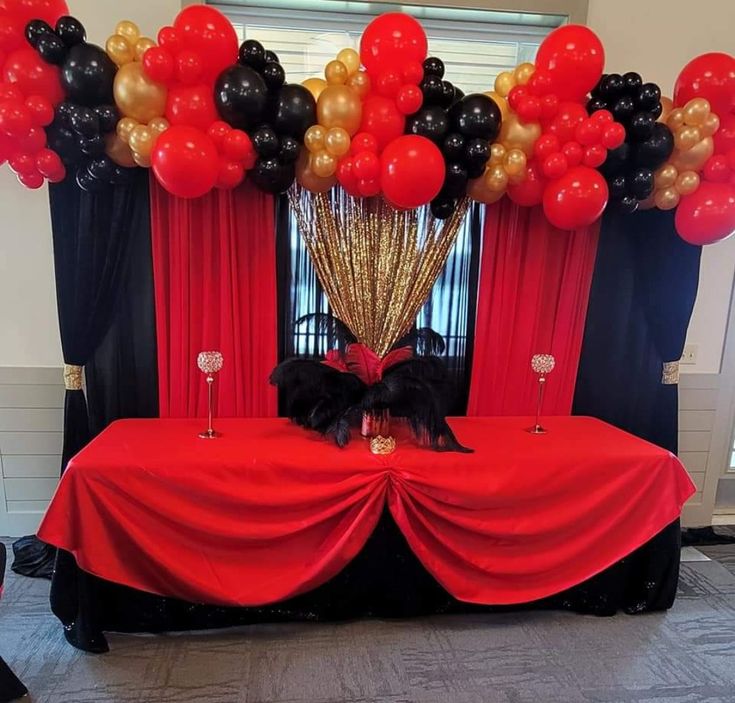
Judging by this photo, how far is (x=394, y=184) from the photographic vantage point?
1767 mm

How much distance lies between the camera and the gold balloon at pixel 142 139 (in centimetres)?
173

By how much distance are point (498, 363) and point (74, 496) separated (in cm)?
175

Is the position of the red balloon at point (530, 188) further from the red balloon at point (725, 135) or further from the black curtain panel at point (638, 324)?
the red balloon at point (725, 135)

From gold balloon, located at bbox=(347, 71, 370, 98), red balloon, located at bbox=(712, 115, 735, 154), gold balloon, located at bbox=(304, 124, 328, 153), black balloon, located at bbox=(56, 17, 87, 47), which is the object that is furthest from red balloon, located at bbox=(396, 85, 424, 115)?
red balloon, located at bbox=(712, 115, 735, 154)

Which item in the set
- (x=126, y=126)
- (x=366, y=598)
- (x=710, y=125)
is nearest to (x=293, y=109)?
(x=126, y=126)

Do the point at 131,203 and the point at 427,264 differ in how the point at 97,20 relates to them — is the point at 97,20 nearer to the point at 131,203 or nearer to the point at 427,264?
the point at 131,203

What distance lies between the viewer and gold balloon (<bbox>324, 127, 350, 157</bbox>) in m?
1.78

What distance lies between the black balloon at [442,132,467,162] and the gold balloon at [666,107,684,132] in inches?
31.0

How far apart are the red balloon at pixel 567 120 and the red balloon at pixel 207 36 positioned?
111 centimetres

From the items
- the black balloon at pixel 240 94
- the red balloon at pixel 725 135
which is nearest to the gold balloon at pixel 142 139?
the black balloon at pixel 240 94

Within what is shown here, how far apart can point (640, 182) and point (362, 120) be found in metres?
1.05

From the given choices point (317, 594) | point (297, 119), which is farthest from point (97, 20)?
point (317, 594)

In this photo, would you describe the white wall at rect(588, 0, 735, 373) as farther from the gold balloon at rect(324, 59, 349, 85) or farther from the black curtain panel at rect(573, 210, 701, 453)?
the gold balloon at rect(324, 59, 349, 85)

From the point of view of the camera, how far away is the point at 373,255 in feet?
7.33
